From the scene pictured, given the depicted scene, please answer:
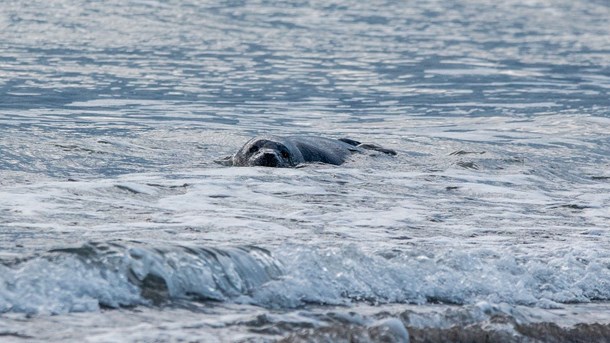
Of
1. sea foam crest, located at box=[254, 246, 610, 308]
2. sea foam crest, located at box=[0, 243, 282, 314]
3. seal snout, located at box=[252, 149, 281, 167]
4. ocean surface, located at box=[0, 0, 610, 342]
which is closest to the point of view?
sea foam crest, located at box=[0, 243, 282, 314]

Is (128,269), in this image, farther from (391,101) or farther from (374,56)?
(374,56)

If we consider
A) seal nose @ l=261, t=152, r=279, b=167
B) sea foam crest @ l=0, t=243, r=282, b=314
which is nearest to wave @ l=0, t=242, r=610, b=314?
sea foam crest @ l=0, t=243, r=282, b=314

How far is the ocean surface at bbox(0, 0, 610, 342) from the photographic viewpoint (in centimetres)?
545

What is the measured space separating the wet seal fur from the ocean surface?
0.70ft

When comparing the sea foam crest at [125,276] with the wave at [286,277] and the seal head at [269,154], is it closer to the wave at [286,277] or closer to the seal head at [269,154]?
the wave at [286,277]

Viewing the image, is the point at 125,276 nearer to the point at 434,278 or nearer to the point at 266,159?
the point at 434,278

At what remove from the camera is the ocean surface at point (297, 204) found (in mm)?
5453

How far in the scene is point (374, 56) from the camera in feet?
84.6

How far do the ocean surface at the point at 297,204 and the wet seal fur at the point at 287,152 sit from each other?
8.4 inches

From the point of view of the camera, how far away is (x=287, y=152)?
36.7 ft

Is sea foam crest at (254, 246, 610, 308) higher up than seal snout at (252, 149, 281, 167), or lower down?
lower down

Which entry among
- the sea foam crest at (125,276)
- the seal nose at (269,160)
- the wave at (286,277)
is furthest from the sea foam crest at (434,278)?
the seal nose at (269,160)

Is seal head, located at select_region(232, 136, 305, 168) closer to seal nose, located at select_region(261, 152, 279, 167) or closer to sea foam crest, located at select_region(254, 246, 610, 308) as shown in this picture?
seal nose, located at select_region(261, 152, 279, 167)

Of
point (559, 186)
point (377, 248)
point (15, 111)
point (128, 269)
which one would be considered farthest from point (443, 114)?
point (128, 269)
